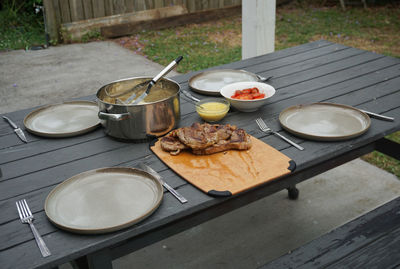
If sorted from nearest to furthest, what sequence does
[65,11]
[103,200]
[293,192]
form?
[103,200] → [293,192] → [65,11]

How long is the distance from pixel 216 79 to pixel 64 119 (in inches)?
36.0

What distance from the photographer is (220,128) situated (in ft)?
6.07

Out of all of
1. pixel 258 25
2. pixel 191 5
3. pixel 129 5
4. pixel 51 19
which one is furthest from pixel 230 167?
pixel 191 5

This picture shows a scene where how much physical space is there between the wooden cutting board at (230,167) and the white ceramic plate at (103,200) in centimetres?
15

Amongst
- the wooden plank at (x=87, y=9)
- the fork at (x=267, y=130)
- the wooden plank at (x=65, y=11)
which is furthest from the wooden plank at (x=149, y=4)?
the fork at (x=267, y=130)

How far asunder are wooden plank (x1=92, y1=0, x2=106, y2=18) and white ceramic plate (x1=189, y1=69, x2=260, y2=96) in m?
4.98

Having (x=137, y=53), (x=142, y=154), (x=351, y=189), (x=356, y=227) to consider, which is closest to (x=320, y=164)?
(x=356, y=227)

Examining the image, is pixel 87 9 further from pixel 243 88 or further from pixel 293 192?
pixel 243 88

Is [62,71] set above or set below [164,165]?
below

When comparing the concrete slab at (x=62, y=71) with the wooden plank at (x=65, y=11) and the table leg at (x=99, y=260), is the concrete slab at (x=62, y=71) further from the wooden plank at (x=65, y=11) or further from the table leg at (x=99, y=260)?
the table leg at (x=99, y=260)

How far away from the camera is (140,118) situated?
1.78 meters

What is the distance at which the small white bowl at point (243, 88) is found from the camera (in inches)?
82.7

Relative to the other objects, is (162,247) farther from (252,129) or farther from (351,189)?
(351,189)

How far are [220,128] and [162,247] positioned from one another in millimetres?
1197
